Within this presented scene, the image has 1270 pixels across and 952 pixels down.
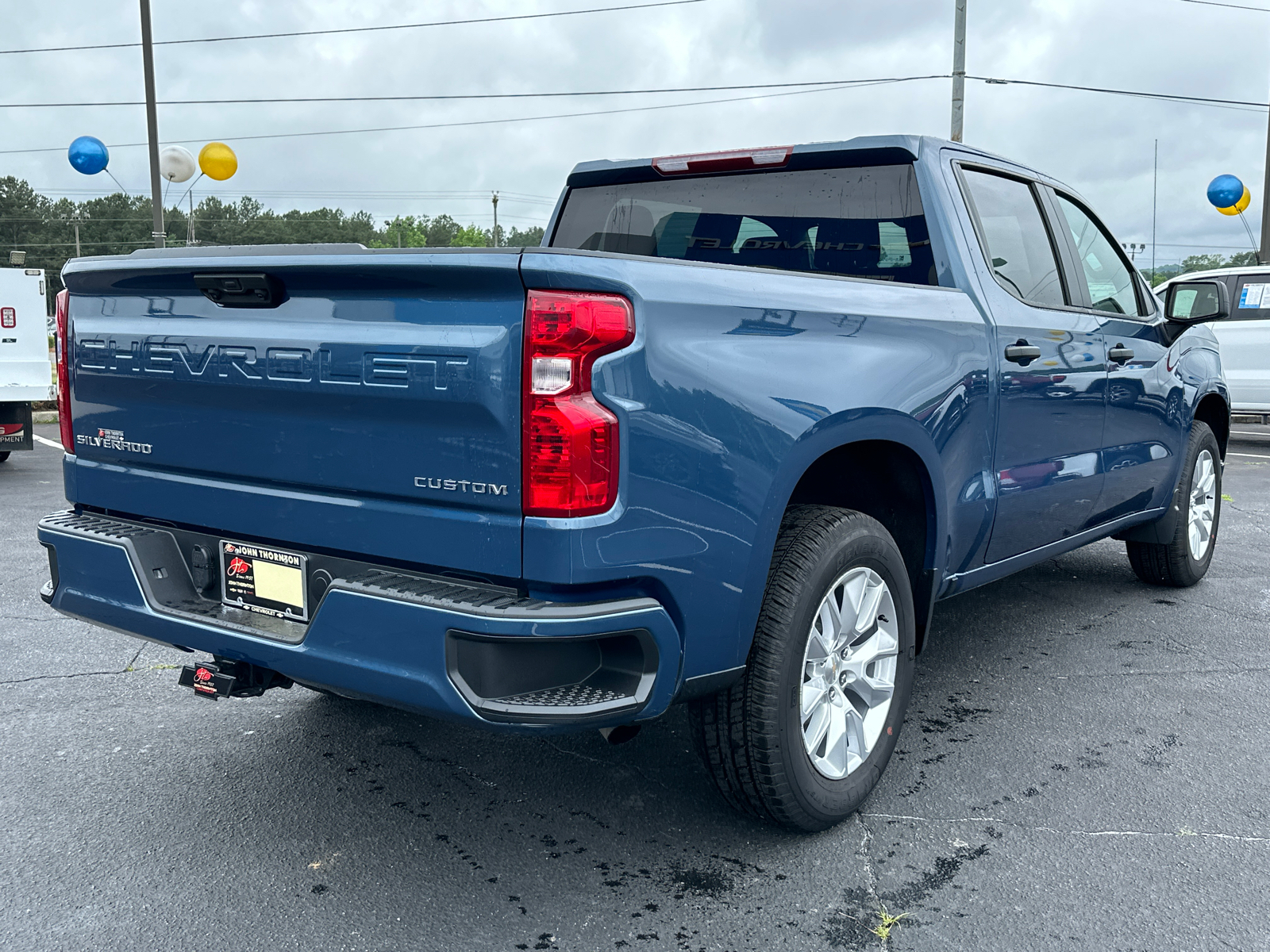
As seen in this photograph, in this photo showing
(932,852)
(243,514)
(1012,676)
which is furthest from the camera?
(1012,676)

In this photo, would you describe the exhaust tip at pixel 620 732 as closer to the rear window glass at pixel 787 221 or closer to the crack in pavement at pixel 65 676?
the rear window glass at pixel 787 221

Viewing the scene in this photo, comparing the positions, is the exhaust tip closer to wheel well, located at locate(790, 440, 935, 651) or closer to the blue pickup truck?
the blue pickup truck

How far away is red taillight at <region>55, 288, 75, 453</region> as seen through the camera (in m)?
3.10

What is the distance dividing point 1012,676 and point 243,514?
301 centimetres

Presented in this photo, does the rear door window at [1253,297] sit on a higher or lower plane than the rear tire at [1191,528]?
higher

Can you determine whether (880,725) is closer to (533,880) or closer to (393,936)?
(533,880)

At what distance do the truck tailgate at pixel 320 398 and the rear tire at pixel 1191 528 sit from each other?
420 cm

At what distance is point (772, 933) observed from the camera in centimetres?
249

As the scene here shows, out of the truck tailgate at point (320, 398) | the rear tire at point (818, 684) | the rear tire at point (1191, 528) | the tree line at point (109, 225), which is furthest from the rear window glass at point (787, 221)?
the tree line at point (109, 225)

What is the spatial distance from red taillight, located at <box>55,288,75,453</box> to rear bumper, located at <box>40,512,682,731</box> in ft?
3.33

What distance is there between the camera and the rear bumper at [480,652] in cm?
222

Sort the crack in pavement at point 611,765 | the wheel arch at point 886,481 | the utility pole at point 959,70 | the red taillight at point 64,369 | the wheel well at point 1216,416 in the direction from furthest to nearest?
the utility pole at point 959,70 → the wheel well at point 1216,416 → the crack in pavement at point 611,765 → the red taillight at point 64,369 → the wheel arch at point 886,481

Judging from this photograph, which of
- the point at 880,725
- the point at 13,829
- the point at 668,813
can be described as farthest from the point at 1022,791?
the point at 13,829

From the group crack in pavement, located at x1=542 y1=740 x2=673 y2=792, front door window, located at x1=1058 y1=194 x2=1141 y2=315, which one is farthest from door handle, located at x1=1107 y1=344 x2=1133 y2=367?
crack in pavement, located at x1=542 y1=740 x2=673 y2=792
